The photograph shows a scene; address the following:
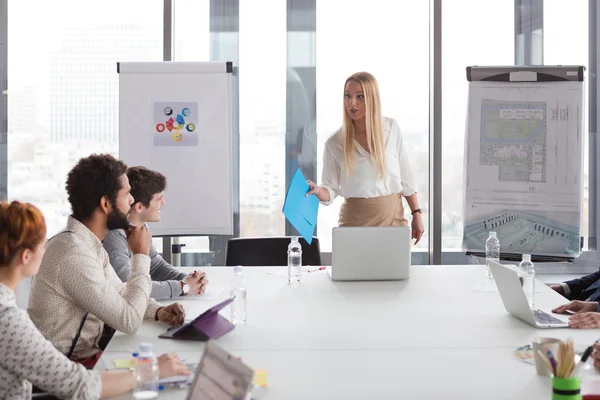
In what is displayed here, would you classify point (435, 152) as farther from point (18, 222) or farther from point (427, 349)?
point (18, 222)

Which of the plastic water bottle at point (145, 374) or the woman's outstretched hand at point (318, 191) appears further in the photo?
the woman's outstretched hand at point (318, 191)

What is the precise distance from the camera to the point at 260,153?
6.37 meters

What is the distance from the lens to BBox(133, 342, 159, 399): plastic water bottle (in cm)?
203

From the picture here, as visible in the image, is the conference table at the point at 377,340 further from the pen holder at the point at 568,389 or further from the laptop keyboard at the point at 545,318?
the pen holder at the point at 568,389

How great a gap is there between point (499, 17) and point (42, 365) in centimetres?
532

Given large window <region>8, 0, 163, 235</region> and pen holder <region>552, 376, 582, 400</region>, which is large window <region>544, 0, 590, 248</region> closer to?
large window <region>8, 0, 163, 235</region>

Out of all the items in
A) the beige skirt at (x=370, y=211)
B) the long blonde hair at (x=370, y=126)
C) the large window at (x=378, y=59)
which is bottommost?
the beige skirt at (x=370, y=211)

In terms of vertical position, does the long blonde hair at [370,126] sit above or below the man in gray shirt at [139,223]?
above

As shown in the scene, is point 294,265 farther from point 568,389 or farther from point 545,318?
point 568,389

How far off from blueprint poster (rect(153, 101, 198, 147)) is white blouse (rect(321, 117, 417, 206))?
3.94 ft

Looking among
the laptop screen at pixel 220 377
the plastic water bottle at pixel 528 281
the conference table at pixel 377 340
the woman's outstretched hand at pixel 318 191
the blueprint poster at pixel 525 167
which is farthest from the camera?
the blueprint poster at pixel 525 167

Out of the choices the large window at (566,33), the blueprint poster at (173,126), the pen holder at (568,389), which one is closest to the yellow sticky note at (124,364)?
the pen holder at (568,389)

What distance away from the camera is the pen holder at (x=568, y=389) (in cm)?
175

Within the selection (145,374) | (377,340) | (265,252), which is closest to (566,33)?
(265,252)
